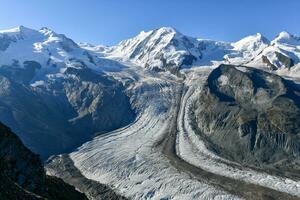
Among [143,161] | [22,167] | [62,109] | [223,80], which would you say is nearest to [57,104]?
[62,109]

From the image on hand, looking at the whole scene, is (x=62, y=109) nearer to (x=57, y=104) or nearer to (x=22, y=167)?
(x=57, y=104)

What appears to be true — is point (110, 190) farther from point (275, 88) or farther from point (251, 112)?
point (275, 88)

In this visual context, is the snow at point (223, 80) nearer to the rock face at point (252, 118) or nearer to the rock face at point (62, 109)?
the rock face at point (252, 118)

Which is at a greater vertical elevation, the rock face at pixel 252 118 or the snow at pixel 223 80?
the snow at pixel 223 80

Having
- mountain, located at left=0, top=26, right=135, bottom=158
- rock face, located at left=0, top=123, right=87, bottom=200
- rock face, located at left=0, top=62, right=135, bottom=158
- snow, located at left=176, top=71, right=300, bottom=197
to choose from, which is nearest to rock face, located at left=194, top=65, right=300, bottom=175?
snow, located at left=176, top=71, right=300, bottom=197

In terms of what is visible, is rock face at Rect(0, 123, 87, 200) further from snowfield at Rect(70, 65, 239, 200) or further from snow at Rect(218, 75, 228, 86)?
snow at Rect(218, 75, 228, 86)

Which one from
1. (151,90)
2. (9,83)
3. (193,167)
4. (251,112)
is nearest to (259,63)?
(151,90)

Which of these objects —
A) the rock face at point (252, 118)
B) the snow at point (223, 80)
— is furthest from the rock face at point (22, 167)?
the snow at point (223, 80)
